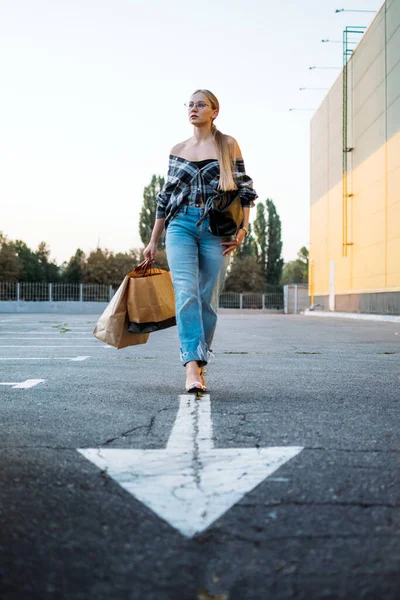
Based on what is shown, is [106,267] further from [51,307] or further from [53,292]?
[51,307]

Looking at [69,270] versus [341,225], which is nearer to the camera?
[341,225]

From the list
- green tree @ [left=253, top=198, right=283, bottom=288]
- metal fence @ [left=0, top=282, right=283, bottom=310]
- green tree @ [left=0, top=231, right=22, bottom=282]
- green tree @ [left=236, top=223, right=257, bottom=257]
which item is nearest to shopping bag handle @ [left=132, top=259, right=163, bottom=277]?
metal fence @ [left=0, top=282, right=283, bottom=310]

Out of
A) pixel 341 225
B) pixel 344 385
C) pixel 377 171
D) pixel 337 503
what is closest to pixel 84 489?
pixel 337 503

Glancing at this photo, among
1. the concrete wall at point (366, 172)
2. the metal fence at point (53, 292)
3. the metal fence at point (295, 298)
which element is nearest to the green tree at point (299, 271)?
the metal fence at point (295, 298)

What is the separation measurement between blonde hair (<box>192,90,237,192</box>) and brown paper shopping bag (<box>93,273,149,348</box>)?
867 millimetres

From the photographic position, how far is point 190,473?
1916mm

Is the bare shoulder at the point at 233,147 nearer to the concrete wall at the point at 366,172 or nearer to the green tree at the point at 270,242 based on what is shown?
the concrete wall at the point at 366,172

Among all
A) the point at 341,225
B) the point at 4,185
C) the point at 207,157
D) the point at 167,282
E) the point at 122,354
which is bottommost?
the point at 122,354

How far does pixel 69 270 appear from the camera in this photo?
56.3m

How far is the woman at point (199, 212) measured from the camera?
389cm

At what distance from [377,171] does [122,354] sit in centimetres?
1836

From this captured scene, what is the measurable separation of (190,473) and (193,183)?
2374 mm

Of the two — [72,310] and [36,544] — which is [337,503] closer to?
[36,544]

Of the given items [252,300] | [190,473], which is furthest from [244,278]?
[190,473]
